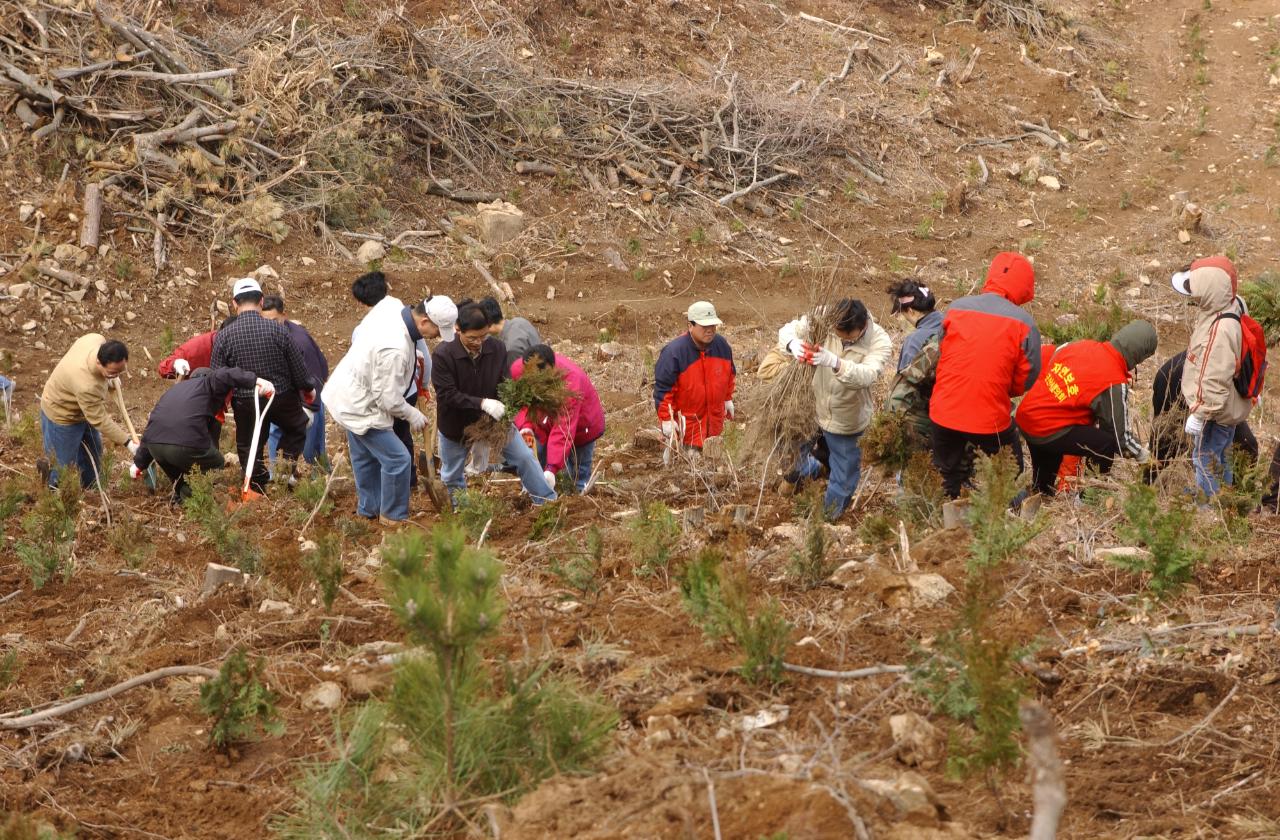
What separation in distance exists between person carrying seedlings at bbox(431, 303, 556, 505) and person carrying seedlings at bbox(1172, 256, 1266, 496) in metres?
3.34

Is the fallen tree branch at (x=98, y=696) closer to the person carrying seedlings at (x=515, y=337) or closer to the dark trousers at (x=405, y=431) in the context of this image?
the dark trousers at (x=405, y=431)

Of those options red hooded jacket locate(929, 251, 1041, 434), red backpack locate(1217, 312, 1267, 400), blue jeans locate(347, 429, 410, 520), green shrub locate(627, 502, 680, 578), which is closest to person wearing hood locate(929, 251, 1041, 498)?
red hooded jacket locate(929, 251, 1041, 434)

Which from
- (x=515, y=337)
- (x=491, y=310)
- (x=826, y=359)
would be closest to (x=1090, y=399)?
(x=826, y=359)

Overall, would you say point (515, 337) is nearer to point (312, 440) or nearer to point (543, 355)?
point (543, 355)

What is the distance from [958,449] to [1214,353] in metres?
1.32

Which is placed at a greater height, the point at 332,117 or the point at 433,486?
the point at 332,117

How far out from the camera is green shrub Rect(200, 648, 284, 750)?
3693mm

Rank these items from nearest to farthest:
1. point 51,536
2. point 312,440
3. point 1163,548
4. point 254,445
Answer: point 1163,548 < point 51,536 < point 254,445 < point 312,440

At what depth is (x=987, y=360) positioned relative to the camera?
18.7ft

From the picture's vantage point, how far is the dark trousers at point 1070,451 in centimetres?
596

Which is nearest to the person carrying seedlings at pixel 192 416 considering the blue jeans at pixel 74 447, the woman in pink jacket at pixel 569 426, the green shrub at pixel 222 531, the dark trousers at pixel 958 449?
the blue jeans at pixel 74 447

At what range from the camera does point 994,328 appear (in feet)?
18.8

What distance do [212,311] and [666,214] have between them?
539cm

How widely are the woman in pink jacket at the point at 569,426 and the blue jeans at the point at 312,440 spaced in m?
1.69
